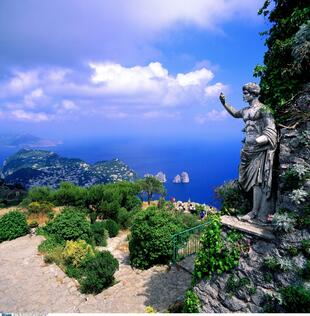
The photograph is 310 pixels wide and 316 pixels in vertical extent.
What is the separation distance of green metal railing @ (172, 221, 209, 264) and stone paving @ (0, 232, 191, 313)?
65 cm

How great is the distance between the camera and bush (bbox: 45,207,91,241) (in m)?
13.5

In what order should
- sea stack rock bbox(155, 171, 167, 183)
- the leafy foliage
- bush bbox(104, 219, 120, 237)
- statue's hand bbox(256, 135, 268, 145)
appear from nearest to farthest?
the leafy foliage
statue's hand bbox(256, 135, 268, 145)
bush bbox(104, 219, 120, 237)
sea stack rock bbox(155, 171, 167, 183)

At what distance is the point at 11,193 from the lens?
2591 centimetres

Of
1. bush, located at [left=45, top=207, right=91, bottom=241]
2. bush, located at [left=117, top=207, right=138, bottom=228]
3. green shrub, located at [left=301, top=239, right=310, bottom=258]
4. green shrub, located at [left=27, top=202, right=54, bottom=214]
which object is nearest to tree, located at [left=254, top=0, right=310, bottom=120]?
green shrub, located at [left=301, top=239, right=310, bottom=258]

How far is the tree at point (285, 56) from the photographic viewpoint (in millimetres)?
5691

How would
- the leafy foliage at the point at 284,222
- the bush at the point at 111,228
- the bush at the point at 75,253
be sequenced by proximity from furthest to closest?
the bush at the point at 111,228 < the bush at the point at 75,253 < the leafy foliage at the point at 284,222

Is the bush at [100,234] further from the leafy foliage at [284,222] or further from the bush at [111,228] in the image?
the leafy foliage at [284,222]

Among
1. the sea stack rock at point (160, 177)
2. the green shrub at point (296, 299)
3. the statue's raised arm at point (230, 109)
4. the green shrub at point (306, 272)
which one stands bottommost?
the sea stack rock at point (160, 177)

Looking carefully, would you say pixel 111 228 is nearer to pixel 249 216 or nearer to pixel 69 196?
pixel 69 196

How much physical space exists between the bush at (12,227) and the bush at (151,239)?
21.7 ft

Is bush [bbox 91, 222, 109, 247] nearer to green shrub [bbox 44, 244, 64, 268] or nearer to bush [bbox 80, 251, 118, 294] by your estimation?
green shrub [bbox 44, 244, 64, 268]

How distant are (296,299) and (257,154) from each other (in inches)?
106

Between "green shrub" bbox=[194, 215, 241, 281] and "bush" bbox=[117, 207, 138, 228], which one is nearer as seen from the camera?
"green shrub" bbox=[194, 215, 241, 281]

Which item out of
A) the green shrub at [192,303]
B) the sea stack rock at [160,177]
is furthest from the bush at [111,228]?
the sea stack rock at [160,177]
